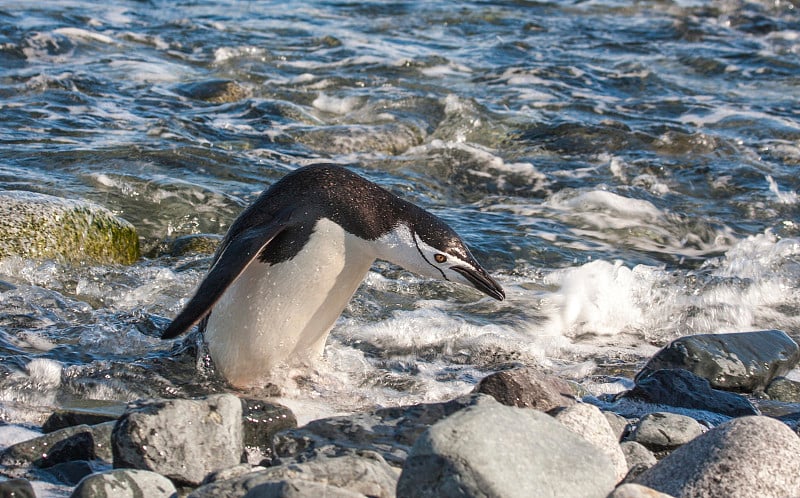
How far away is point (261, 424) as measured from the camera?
11.8 feet

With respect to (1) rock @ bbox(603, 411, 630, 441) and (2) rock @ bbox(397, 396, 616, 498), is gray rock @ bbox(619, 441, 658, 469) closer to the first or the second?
(1) rock @ bbox(603, 411, 630, 441)

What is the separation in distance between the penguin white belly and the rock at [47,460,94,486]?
3.93ft

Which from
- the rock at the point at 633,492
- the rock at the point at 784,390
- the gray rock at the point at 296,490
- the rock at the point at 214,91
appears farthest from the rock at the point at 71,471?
the rock at the point at 214,91

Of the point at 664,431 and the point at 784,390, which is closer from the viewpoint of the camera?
the point at 664,431

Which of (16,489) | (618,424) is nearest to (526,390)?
(618,424)

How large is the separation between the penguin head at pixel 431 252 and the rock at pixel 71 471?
4.98 ft

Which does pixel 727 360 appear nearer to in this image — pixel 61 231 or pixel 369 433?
pixel 369 433

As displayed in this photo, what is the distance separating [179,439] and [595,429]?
4.41 feet

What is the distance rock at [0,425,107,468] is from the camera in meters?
3.29

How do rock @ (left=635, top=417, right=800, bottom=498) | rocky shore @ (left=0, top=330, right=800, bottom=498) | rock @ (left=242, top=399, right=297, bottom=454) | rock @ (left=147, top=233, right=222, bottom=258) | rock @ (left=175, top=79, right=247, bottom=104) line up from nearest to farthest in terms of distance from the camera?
rocky shore @ (left=0, top=330, right=800, bottom=498) → rock @ (left=635, top=417, right=800, bottom=498) → rock @ (left=242, top=399, right=297, bottom=454) → rock @ (left=147, top=233, right=222, bottom=258) → rock @ (left=175, top=79, right=247, bottom=104)

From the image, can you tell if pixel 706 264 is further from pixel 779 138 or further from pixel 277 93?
pixel 277 93

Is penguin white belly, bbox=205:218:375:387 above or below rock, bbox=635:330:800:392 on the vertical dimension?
above

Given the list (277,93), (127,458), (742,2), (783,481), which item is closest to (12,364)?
(127,458)

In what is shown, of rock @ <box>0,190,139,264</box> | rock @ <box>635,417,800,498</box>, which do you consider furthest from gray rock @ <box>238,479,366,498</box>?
rock @ <box>0,190,139,264</box>
